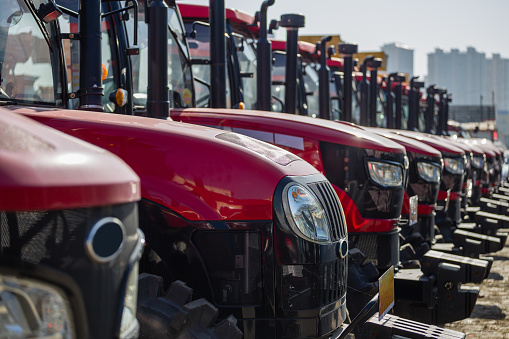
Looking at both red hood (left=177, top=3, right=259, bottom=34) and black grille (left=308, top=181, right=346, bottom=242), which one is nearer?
black grille (left=308, top=181, right=346, bottom=242)

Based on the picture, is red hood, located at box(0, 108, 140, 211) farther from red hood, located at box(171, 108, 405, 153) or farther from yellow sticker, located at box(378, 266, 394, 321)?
red hood, located at box(171, 108, 405, 153)

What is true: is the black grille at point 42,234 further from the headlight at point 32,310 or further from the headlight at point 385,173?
the headlight at point 385,173

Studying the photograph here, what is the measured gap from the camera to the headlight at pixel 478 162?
12.1 meters

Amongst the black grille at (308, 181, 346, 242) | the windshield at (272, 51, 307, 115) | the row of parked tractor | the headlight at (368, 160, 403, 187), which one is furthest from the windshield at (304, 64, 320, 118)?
the black grille at (308, 181, 346, 242)

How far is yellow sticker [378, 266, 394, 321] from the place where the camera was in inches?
137

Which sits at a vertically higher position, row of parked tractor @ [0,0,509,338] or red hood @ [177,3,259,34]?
red hood @ [177,3,259,34]

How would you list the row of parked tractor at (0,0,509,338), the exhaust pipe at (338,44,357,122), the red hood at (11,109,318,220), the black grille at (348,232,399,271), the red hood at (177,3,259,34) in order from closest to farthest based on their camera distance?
the row of parked tractor at (0,0,509,338), the red hood at (11,109,318,220), the black grille at (348,232,399,271), the red hood at (177,3,259,34), the exhaust pipe at (338,44,357,122)

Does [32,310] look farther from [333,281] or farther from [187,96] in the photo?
[187,96]

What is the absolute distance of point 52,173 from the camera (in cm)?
137

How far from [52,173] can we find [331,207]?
1800mm

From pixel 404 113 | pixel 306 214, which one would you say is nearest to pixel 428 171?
pixel 306 214

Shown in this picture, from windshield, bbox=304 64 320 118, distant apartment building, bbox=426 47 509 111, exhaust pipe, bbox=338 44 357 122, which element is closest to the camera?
exhaust pipe, bbox=338 44 357 122

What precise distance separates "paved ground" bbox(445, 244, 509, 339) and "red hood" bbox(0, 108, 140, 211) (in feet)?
14.6

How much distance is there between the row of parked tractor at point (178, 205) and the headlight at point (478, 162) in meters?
5.42
